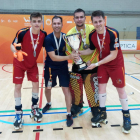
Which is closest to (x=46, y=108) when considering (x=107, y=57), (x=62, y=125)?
(x=62, y=125)

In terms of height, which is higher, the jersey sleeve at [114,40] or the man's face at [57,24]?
the man's face at [57,24]

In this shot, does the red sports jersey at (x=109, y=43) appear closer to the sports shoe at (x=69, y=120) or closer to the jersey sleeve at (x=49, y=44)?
the jersey sleeve at (x=49, y=44)

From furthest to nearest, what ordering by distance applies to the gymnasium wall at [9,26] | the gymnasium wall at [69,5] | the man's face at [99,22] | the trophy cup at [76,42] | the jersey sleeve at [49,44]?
1. the gymnasium wall at [69,5]
2. the gymnasium wall at [9,26]
3. the jersey sleeve at [49,44]
4. the trophy cup at [76,42]
5. the man's face at [99,22]

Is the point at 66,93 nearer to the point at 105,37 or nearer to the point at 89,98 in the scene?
the point at 89,98

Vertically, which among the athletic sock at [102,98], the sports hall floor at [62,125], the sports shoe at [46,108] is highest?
the athletic sock at [102,98]

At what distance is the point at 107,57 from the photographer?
2.20 meters

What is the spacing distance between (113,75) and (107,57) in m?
0.28

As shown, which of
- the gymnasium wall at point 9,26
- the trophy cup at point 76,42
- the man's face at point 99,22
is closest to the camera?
the man's face at point 99,22

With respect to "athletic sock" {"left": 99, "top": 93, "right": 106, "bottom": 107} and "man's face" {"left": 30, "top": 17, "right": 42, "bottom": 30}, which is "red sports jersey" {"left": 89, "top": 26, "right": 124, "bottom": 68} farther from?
"man's face" {"left": 30, "top": 17, "right": 42, "bottom": 30}

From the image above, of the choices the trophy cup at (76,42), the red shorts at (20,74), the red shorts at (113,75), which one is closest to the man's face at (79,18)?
the trophy cup at (76,42)

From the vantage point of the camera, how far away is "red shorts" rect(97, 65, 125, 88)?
226cm

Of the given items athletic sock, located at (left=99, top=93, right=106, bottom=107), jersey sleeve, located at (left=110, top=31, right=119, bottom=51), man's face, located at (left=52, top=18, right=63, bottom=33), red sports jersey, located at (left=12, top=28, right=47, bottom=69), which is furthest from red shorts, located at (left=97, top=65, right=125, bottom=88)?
red sports jersey, located at (left=12, top=28, right=47, bottom=69)

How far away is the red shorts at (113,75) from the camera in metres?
2.26

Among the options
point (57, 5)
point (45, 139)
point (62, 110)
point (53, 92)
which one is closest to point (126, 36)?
point (57, 5)
